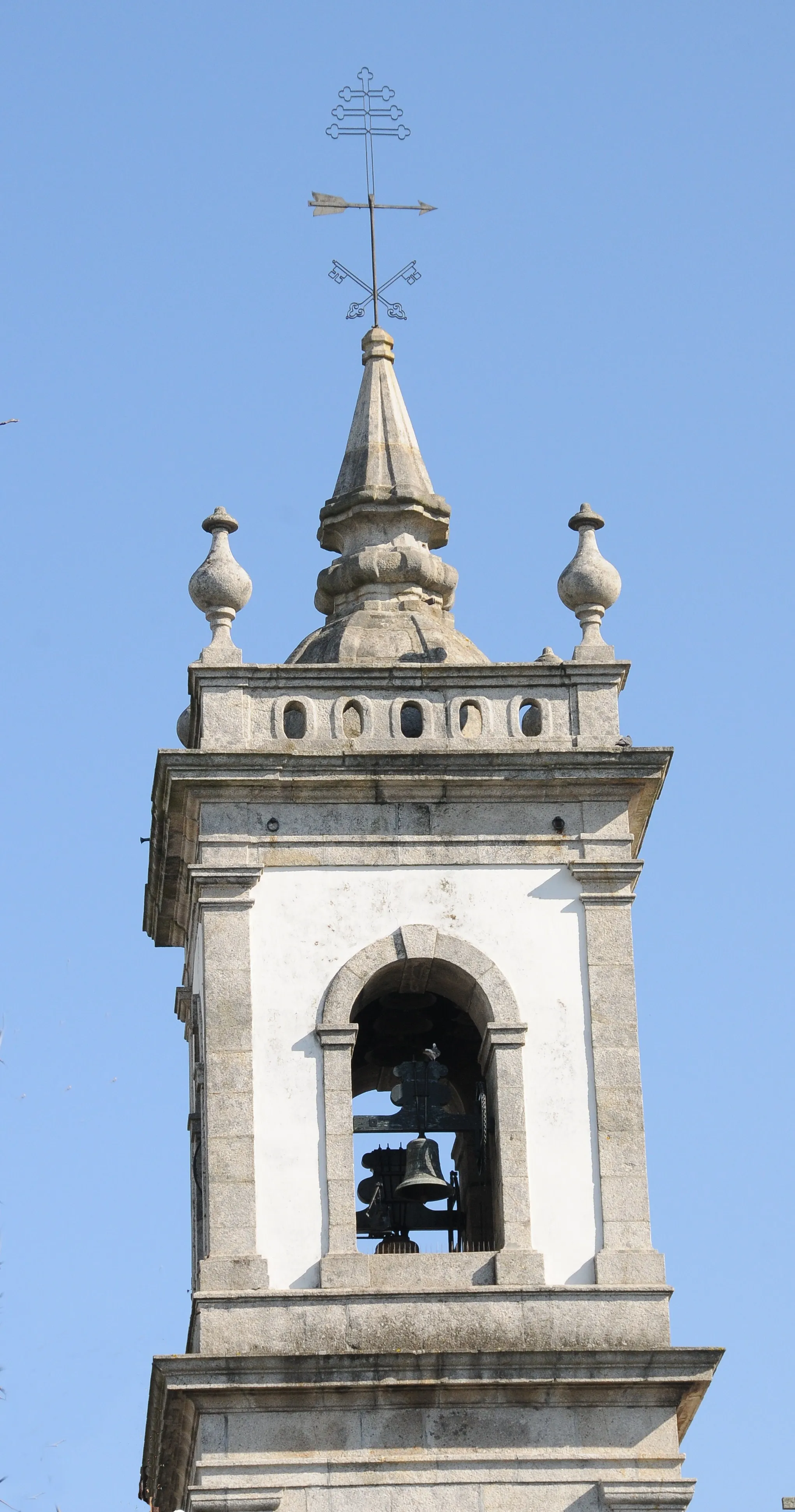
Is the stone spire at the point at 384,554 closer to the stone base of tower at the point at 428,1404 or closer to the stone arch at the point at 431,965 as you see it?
the stone arch at the point at 431,965

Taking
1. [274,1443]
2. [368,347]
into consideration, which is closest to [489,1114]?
[274,1443]

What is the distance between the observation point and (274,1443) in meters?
25.1

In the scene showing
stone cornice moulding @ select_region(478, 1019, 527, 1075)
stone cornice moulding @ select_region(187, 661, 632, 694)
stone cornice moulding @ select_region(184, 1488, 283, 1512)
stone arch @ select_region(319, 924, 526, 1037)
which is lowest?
stone cornice moulding @ select_region(184, 1488, 283, 1512)

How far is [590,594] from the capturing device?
93.1ft

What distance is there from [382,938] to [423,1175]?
1809 mm

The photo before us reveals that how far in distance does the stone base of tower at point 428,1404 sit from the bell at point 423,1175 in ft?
5.33

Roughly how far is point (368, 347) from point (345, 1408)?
10.0 metres

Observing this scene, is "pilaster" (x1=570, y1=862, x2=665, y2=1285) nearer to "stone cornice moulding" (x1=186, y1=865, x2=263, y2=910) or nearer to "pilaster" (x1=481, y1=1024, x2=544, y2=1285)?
"pilaster" (x1=481, y1=1024, x2=544, y2=1285)

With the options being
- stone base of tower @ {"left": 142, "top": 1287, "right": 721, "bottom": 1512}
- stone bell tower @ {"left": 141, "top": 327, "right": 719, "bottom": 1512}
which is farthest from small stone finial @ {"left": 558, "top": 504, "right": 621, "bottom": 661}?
stone base of tower @ {"left": 142, "top": 1287, "right": 721, "bottom": 1512}

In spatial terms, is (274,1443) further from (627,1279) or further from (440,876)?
(440,876)

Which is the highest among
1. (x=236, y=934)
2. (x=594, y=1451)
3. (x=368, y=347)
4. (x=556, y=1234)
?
(x=368, y=347)

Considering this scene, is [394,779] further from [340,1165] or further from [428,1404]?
[428,1404]

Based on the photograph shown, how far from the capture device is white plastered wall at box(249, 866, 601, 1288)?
85.7 ft

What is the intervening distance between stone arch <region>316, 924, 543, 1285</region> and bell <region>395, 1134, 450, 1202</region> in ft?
2.04
